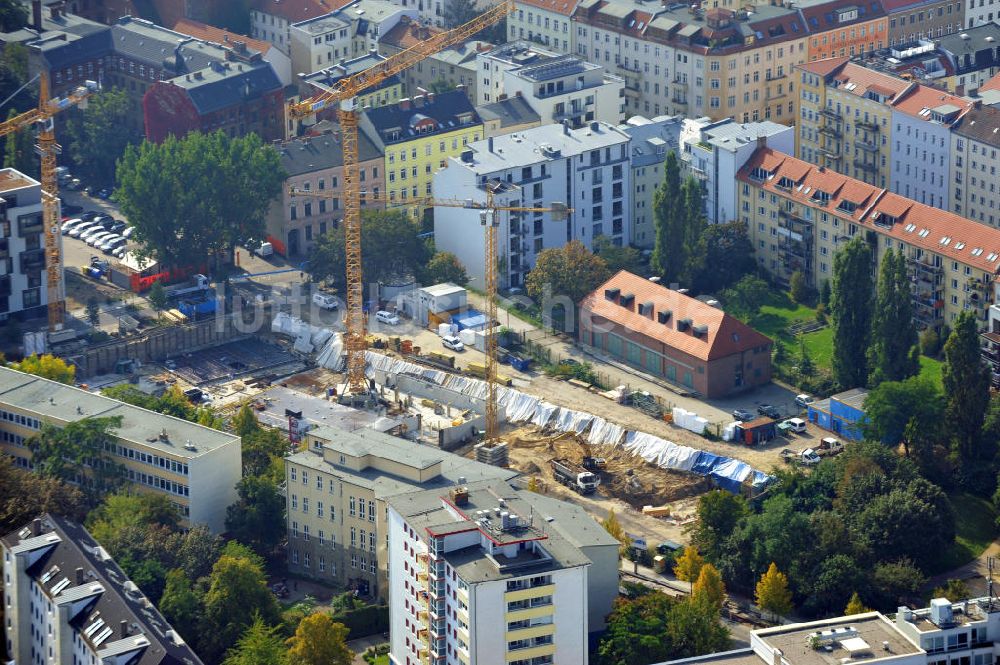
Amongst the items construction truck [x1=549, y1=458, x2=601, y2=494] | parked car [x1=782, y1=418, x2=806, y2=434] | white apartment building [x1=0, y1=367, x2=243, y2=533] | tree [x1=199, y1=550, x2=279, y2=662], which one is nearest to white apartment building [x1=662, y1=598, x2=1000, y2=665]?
tree [x1=199, y1=550, x2=279, y2=662]

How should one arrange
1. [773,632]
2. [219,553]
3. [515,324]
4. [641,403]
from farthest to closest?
[515,324], [641,403], [219,553], [773,632]

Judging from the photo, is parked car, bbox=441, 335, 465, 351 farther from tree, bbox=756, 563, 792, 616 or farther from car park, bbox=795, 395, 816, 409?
tree, bbox=756, 563, 792, 616

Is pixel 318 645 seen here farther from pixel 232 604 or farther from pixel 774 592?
pixel 774 592

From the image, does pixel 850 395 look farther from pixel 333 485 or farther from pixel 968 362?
pixel 333 485

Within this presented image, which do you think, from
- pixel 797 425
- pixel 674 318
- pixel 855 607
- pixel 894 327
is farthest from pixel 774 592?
pixel 674 318

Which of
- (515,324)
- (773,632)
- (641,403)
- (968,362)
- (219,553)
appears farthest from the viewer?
Answer: (515,324)

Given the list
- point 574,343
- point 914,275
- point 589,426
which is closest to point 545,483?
point 589,426
